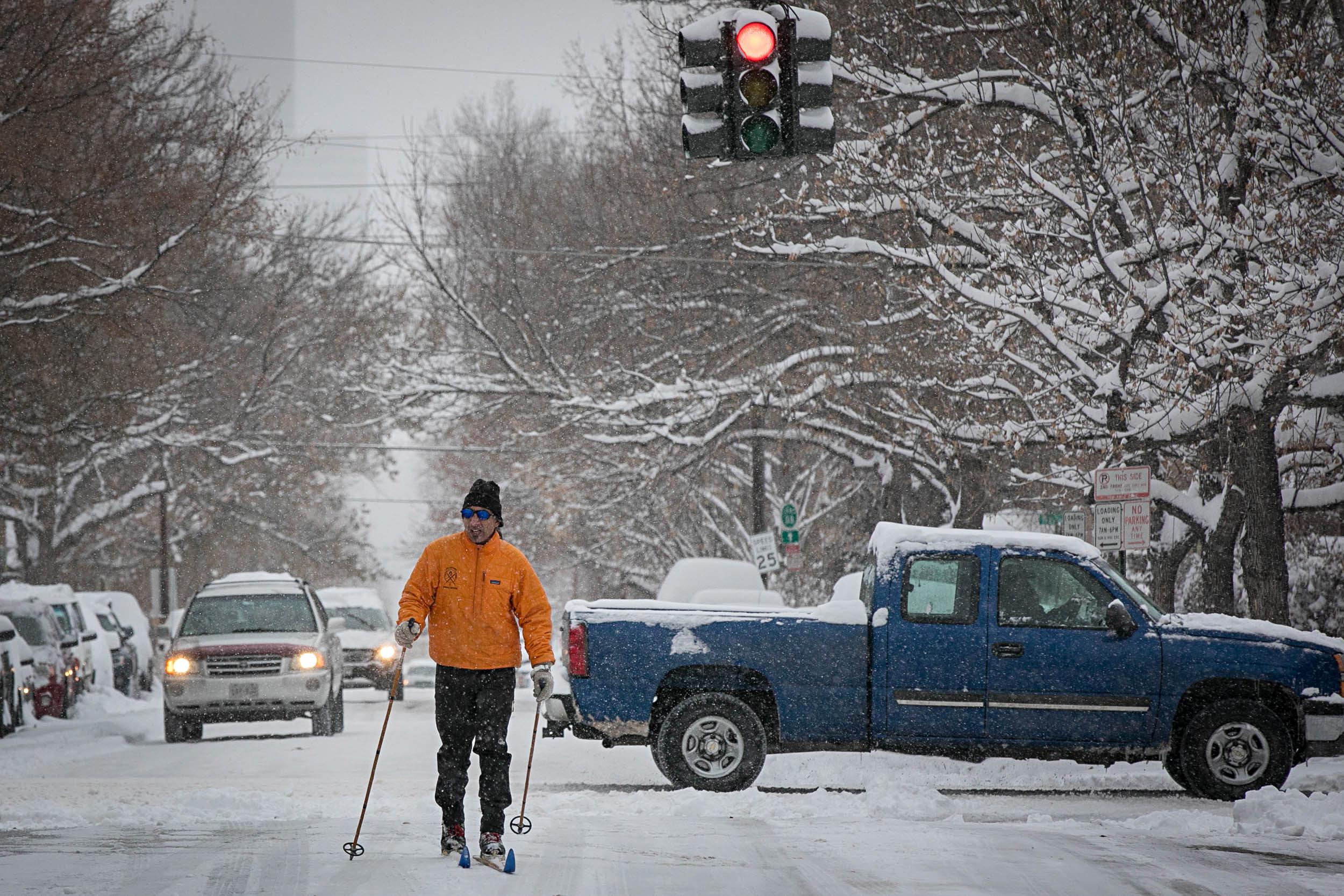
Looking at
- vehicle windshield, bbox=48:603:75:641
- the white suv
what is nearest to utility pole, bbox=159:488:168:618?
vehicle windshield, bbox=48:603:75:641

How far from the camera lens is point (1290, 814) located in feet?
31.1

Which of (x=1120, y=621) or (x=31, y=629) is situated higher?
(x=1120, y=621)

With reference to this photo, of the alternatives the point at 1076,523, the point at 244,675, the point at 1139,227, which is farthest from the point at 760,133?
the point at 1076,523

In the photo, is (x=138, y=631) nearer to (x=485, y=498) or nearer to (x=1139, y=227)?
(x=1139, y=227)

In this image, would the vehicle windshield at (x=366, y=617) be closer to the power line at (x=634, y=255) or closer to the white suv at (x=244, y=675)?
the power line at (x=634, y=255)

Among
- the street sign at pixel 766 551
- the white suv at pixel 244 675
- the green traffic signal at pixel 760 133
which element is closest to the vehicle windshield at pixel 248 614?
the white suv at pixel 244 675

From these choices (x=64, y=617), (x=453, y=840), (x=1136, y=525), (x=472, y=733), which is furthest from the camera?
(x=64, y=617)

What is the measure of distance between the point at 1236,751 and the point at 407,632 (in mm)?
6561

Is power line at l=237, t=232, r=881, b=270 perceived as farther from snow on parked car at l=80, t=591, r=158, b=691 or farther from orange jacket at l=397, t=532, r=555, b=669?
orange jacket at l=397, t=532, r=555, b=669

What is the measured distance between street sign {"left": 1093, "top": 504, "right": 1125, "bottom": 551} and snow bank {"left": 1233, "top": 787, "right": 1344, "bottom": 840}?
624 centimetres

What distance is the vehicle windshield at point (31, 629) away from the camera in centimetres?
2122

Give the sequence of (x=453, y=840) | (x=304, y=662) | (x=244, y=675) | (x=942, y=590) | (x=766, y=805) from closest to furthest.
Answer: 1. (x=453, y=840)
2. (x=766, y=805)
3. (x=942, y=590)
4. (x=244, y=675)
5. (x=304, y=662)

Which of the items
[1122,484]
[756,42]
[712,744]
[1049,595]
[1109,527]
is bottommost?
[712,744]

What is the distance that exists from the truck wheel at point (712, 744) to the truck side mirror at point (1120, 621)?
256 cm
